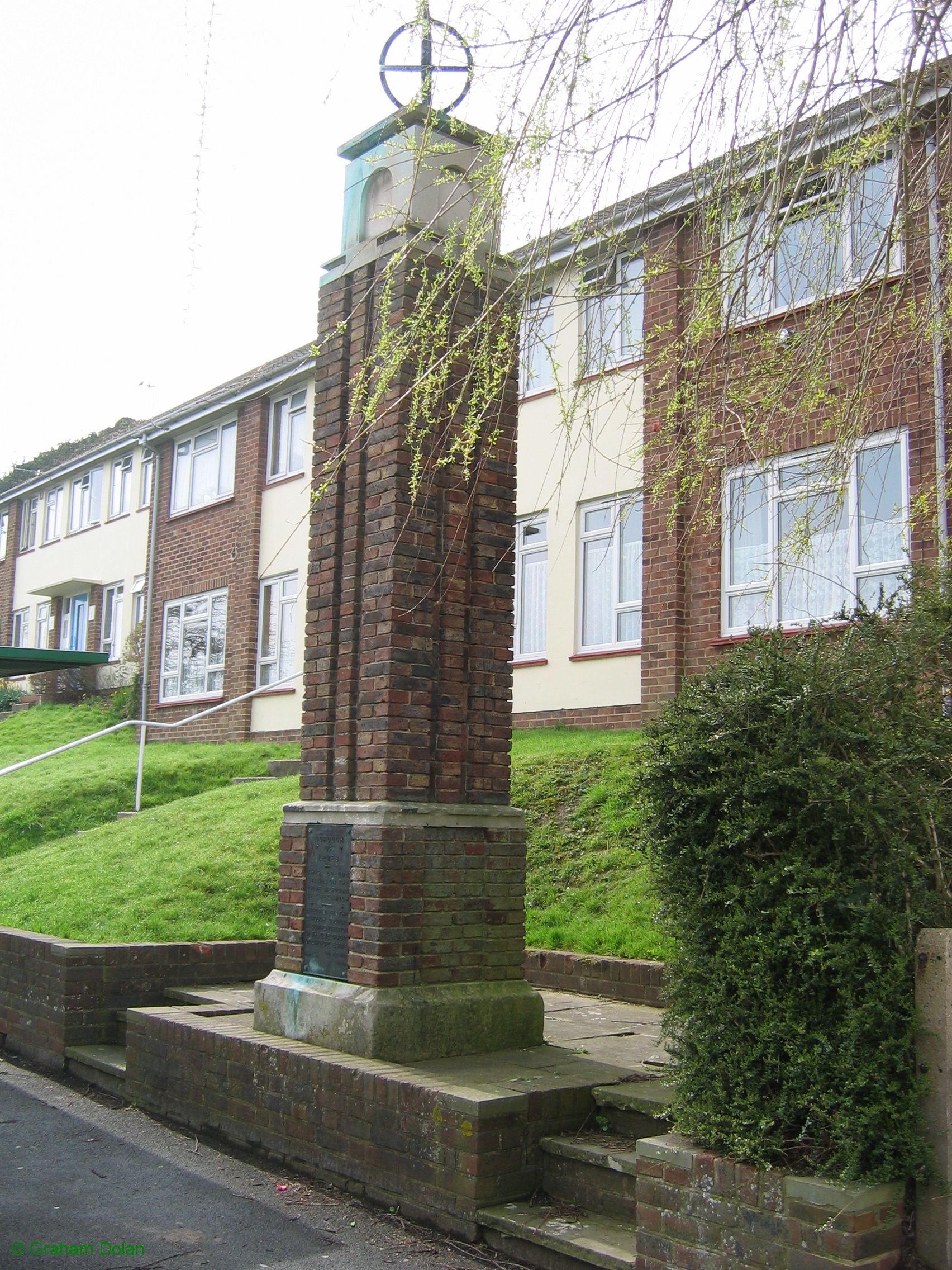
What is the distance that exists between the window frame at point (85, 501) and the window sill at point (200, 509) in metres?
5.33

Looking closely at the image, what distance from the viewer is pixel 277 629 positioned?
21.4 meters

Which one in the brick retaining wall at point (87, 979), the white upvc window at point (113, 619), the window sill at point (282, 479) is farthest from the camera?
the white upvc window at point (113, 619)

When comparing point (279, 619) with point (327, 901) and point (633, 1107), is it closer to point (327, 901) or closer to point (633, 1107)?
point (327, 901)

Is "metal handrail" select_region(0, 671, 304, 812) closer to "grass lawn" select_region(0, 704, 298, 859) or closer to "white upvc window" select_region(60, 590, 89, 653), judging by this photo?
"grass lawn" select_region(0, 704, 298, 859)

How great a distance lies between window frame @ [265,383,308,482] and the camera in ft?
69.6

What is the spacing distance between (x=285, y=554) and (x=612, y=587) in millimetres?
7936

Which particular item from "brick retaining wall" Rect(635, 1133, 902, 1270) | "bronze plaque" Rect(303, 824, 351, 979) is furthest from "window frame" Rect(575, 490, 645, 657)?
"brick retaining wall" Rect(635, 1133, 902, 1270)

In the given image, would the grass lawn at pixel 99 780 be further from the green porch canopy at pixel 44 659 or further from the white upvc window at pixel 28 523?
the white upvc window at pixel 28 523

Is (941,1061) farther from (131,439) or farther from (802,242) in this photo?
(131,439)

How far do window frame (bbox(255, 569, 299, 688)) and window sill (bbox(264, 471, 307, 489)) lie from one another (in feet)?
5.05

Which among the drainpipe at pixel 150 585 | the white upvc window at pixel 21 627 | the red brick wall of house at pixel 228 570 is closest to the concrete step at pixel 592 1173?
the red brick wall of house at pixel 228 570

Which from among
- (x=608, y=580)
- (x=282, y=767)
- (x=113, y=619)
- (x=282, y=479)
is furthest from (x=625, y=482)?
(x=113, y=619)

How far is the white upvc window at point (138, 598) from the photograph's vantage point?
1036 inches

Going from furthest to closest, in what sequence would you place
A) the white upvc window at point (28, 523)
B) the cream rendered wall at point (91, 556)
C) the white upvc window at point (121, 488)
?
1. the white upvc window at point (28, 523)
2. the white upvc window at point (121, 488)
3. the cream rendered wall at point (91, 556)
